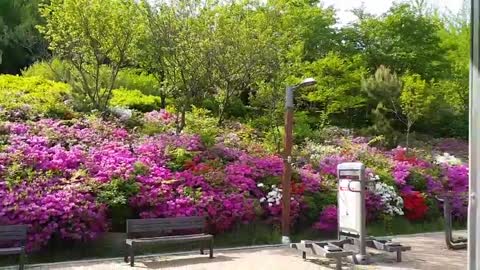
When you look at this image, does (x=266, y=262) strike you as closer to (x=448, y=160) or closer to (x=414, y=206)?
(x=414, y=206)

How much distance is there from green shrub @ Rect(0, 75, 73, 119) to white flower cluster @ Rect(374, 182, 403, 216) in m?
6.91

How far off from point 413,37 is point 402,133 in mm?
4753

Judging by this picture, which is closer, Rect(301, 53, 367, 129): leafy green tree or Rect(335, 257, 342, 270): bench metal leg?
Rect(335, 257, 342, 270): bench metal leg

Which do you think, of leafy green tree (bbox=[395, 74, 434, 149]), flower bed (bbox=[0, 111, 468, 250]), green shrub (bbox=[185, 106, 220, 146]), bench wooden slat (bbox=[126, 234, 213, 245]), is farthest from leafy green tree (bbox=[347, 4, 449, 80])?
bench wooden slat (bbox=[126, 234, 213, 245])

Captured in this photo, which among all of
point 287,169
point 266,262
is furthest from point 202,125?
point 266,262

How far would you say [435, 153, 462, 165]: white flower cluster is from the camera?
13.5 metres

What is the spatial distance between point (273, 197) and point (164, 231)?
7.47ft

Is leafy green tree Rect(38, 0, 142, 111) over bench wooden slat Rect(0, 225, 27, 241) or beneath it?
over

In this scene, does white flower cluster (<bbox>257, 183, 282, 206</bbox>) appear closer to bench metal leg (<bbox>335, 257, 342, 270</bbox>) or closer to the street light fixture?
the street light fixture

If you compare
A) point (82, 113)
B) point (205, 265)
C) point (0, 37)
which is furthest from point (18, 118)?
point (0, 37)

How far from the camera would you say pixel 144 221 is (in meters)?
6.85

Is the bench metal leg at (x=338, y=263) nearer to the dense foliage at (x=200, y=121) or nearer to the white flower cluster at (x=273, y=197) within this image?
the dense foliage at (x=200, y=121)

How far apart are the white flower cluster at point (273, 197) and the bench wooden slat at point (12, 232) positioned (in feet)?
13.3

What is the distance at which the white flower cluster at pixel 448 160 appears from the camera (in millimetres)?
13531
